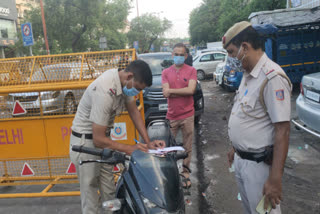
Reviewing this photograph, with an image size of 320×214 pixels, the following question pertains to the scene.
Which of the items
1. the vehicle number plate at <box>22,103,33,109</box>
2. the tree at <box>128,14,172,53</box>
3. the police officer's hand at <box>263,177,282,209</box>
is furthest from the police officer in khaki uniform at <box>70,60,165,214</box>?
the tree at <box>128,14,172,53</box>

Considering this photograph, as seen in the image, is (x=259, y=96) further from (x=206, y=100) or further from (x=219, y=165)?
(x=206, y=100)

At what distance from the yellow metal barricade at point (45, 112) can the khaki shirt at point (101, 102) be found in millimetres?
1286

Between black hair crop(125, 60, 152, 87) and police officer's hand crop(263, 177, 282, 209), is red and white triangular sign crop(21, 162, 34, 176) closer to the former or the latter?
black hair crop(125, 60, 152, 87)

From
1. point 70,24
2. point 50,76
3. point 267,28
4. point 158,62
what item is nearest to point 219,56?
point 267,28

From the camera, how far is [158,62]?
26.4 feet

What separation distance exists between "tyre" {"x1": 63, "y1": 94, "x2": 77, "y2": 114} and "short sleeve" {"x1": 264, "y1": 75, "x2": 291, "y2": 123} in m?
2.88

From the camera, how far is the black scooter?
169 cm

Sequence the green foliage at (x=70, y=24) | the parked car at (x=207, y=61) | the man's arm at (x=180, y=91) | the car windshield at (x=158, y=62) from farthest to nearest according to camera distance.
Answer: the green foliage at (x=70, y=24) < the parked car at (x=207, y=61) < the car windshield at (x=158, y=62) < the man's arm at (x=180, y=91)

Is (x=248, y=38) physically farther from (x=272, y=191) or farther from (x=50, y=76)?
(x=50, y=76)

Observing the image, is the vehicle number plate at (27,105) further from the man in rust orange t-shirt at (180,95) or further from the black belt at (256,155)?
the black belt at (256,155)

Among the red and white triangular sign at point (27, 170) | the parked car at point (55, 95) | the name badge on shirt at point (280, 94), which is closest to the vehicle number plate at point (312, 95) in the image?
the name badge on shirt at point (280, 94)

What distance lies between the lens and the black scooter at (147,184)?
169 cm

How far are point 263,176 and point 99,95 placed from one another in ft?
4.69

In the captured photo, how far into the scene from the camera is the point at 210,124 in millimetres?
7496
